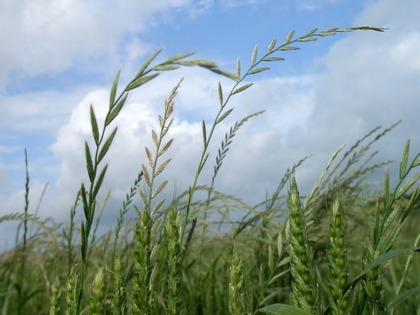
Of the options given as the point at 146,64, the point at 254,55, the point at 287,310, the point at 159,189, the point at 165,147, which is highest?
the point at 254,55

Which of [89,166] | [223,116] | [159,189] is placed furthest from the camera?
[223,116]

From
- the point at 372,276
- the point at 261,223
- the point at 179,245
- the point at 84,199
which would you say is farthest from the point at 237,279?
the point at 261,223

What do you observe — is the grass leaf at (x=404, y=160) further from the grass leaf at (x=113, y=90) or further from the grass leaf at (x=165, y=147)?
the grass leaf at (x=113, y=90)

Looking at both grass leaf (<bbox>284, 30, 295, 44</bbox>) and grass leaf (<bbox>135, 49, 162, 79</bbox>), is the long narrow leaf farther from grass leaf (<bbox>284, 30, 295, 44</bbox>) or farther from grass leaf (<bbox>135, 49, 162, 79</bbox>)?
grass leaf (<bbox>284, 30, 295, 44</bbox>)

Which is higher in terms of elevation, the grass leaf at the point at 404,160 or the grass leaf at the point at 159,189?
the grass leaf at the point at 404,160

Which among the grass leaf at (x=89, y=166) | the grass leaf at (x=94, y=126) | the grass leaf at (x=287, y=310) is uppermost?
the grass leaf at (x=94, y=126)

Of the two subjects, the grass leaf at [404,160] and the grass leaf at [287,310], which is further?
the grass leaf at [404,160]

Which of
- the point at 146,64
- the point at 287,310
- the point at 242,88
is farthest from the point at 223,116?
the point at 287,310

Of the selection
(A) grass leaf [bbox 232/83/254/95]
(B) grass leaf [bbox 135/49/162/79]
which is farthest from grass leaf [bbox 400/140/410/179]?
(B) grass leaf [bbox 135/49/162/79]

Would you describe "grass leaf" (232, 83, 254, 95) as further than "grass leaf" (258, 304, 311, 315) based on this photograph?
Yes

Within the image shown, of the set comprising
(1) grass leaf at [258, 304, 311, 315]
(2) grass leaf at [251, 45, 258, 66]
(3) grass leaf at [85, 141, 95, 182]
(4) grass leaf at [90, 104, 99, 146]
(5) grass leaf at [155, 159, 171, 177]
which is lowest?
(1) grass leaf at [258, 304, 311, 315]

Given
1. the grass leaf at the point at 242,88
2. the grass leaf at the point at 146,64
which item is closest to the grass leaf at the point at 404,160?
the grass leaf at the point at 242,88

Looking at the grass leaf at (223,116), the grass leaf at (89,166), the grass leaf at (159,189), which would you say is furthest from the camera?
the grass leaf at (223,116)

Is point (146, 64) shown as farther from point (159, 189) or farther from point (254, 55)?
point (254, 55)
